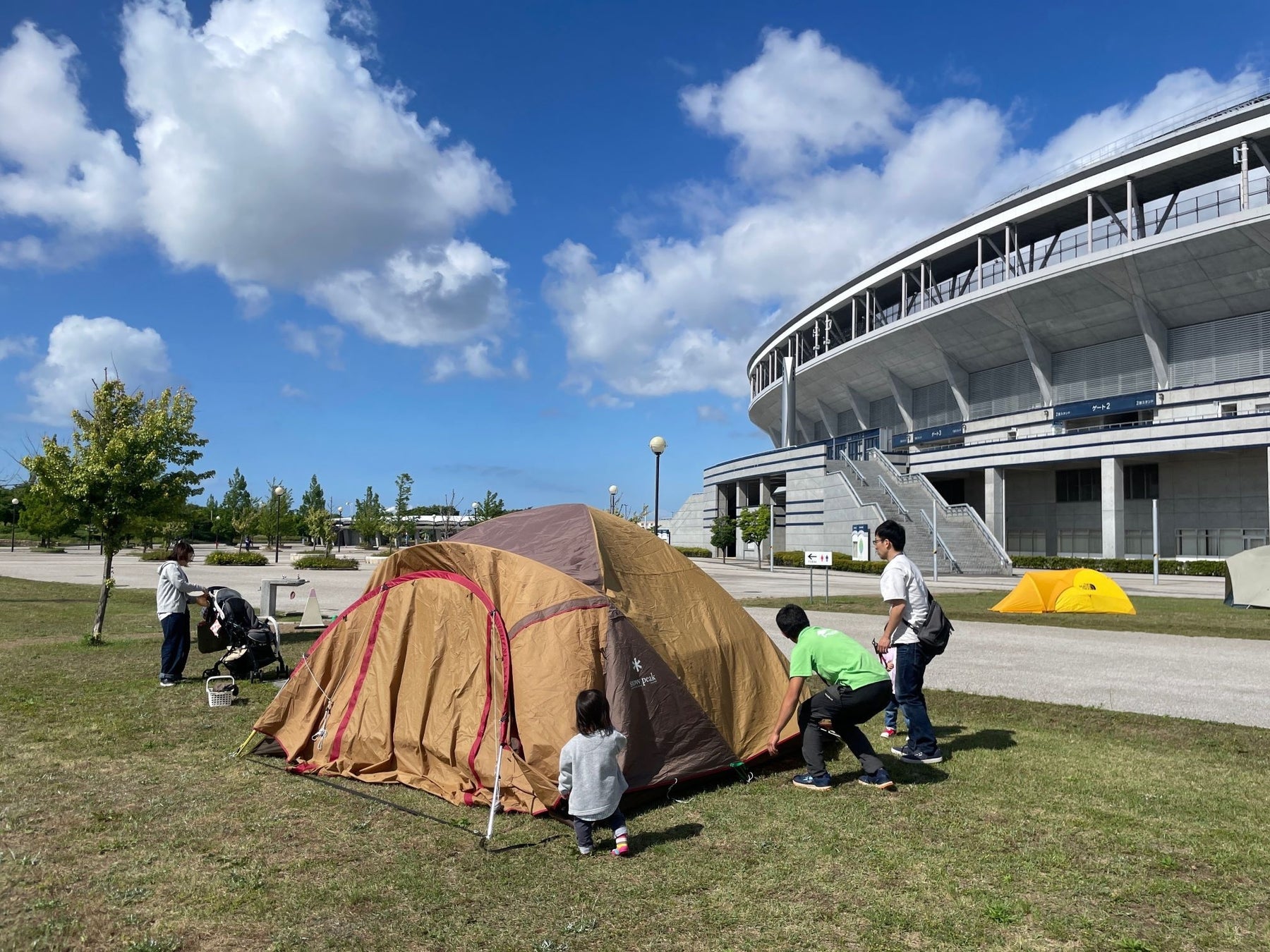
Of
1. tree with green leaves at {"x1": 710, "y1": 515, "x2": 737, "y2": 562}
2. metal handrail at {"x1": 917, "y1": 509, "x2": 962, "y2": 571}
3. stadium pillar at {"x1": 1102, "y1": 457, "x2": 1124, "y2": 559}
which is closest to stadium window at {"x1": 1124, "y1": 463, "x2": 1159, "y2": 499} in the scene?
stadium pillar at {"x1": 1102, "y1": 457, "x2": 1124, "y2": 559}

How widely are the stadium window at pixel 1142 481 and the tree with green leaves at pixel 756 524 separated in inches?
737

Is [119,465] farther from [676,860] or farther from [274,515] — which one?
[274,515]

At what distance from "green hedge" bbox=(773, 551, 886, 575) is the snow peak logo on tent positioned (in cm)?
A: 3432

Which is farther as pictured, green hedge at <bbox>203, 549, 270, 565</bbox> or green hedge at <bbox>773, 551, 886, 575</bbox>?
green hedge at <bbox>203, 549, 270, 565</bbox>

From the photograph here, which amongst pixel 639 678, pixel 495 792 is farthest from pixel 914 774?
pixel 495 792

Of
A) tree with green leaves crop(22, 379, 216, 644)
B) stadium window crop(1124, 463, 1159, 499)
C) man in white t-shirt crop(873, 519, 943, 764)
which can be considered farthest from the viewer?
stadium window crop(1124, 463, 1159, 499)

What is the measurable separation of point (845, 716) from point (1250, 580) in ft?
70.8

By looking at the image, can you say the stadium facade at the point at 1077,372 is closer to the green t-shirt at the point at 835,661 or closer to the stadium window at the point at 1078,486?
the stadium window at the point at 1078,486

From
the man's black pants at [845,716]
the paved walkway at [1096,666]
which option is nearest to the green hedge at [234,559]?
the paved walkway at [1096,666]

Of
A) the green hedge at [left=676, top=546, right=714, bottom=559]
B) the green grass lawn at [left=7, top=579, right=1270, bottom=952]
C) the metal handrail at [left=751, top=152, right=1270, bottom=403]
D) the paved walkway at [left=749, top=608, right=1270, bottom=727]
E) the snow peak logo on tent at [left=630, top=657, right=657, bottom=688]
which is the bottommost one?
the green grass lawn at [left=7, top=579, right=1270, bottom=952]

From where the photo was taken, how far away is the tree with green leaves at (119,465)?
14484 millimetres

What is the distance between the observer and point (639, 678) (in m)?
6.29

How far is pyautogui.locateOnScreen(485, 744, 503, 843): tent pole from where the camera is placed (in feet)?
17.6

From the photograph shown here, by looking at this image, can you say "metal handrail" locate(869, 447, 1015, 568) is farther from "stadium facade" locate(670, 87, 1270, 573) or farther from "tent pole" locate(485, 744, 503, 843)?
"tent pole" locate(485, 744, 503, 843)
